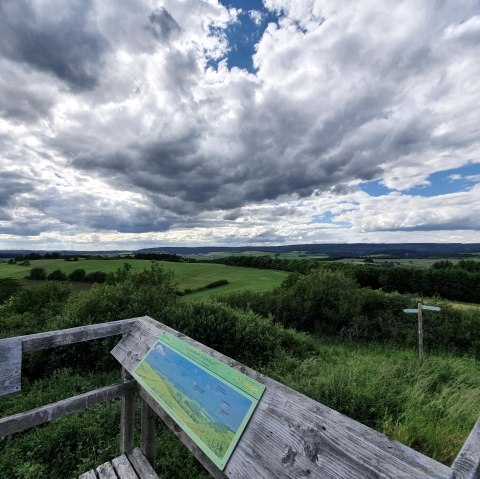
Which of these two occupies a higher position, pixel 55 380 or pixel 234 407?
pixel 234 407

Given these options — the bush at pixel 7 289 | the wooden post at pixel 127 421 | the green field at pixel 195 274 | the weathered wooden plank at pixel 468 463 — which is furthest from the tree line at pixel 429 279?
the weathered wooden plank at pixel 468 463

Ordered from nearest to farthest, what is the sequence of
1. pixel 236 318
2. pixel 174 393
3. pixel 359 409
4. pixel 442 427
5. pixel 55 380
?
pixel 174 393, pixel 442 427, pixel 359 409, pixel 55 380, pixel 236 318

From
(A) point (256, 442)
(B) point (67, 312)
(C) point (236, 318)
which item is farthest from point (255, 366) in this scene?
(A) point (256, 442)

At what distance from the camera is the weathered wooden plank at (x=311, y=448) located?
3.75 feet

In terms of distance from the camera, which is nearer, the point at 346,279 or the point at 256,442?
the point at 256,442

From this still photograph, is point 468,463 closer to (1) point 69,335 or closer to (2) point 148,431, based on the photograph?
(2) point 148,431

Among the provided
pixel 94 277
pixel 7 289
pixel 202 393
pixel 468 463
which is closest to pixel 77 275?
pixel 94 277

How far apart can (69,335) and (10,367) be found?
0.52m

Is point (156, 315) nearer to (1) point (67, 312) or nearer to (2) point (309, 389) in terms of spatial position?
(1) point (67, 312)

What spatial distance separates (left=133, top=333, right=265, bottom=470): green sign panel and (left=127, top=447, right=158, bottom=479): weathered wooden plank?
33.5 inches

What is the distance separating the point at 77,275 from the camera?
1809 inches

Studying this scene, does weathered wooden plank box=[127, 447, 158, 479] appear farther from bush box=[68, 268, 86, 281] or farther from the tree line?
bush box=[68, 268, 86, 281]

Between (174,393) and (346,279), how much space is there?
1977 cm

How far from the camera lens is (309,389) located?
5660 mm
